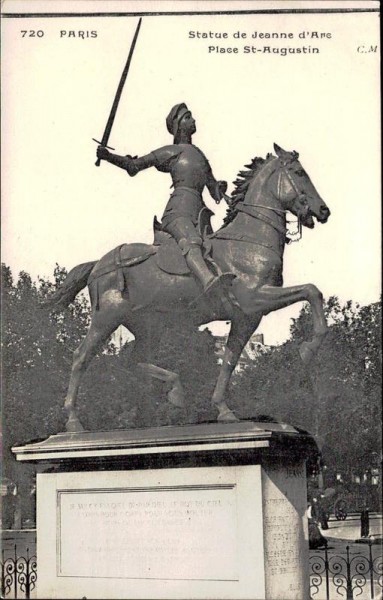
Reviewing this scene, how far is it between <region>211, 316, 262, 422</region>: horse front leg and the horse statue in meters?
0.01

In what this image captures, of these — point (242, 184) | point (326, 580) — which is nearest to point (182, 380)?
point (242, 184)

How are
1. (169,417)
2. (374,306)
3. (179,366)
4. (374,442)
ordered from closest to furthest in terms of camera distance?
(169,417) → (179,366) → (374,306) → (374,442)

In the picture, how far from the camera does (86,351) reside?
453 inches

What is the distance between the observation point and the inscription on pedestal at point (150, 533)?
10.1 m

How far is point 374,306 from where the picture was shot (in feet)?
61.2

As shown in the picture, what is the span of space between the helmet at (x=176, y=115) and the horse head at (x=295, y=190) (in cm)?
128

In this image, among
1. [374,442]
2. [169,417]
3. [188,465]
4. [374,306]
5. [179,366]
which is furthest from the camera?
[374,442]

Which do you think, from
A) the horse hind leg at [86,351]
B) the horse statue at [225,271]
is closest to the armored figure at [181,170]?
the horse statue at [225,271]

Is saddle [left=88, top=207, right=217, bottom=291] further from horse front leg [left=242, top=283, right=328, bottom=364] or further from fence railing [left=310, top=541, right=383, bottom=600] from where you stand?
fence railing [left=310, top=541, right=383, bottom=600]

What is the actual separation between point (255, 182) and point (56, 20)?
3.16 meters

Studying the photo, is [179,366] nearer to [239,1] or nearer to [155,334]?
[155,334]

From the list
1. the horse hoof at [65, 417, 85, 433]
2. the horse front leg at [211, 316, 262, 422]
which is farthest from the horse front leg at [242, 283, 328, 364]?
the horse hoof at [65, 417, 85, 433]

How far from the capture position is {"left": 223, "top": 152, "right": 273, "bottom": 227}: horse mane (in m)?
11.4

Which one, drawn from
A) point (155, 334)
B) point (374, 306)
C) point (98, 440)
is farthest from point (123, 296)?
point (374, 306)
